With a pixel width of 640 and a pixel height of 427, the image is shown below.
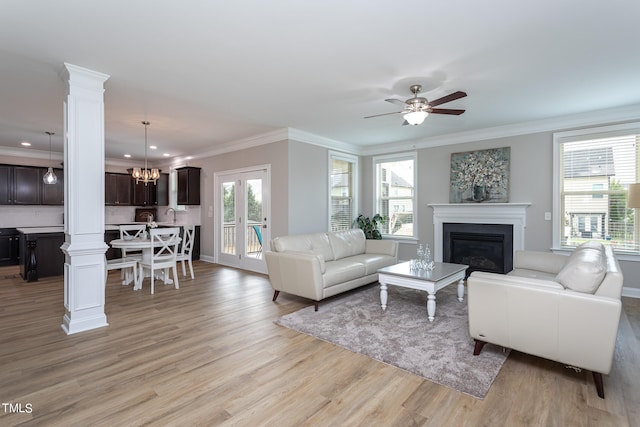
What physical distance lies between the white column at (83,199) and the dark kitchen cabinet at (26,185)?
5.51m

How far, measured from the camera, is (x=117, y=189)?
8.12m

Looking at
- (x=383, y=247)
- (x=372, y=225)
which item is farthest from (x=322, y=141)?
(x=383, y=247)

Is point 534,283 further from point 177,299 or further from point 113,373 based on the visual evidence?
point 177,299

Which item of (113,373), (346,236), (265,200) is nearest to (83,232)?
(113,373)

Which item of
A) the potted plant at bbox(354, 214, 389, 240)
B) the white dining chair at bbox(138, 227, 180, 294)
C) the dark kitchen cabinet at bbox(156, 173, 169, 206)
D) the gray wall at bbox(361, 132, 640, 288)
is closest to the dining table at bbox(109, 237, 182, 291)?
the white dining chair at bbox(138, 227, 180, 294)

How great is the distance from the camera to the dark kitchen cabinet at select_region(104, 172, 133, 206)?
26.0ft

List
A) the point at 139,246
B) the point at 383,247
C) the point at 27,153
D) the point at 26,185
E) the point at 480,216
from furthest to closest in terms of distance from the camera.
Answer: the point at 27,153
the point at 26,185
the point at 480,216
the point at 383,247
the point at 139,246

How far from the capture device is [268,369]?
2418 mm

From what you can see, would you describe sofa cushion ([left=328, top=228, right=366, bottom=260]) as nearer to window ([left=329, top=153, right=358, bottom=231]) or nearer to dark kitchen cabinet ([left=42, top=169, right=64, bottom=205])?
window ([left=329, top=153, right=358, bottom=231])

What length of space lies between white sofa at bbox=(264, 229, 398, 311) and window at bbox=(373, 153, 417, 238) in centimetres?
133

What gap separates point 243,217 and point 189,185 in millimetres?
1888

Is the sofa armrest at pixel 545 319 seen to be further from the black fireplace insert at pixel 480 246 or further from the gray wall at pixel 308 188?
the gray wall at pixel 308 188

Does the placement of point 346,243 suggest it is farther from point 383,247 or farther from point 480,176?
point 480,176

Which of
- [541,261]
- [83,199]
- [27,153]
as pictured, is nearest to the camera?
[83,199]
